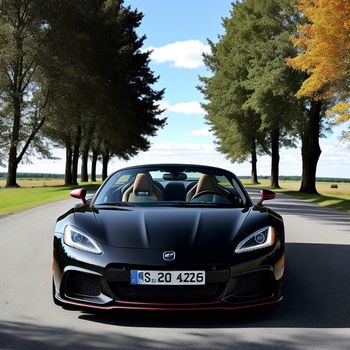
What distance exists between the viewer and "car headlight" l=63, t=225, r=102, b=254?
5.18 metres

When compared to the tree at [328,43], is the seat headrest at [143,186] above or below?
below

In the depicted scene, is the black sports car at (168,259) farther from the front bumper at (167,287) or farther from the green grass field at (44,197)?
the green grass field at (44,197)

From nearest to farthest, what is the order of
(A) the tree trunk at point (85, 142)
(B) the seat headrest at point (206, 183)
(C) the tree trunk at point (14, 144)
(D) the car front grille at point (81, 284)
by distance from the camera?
(D) the car front grille at point (81, 284)
(B) the seat headrest at point (206, 183)
(C) the tree trunk at point (14, 144)
(A) the tree trunk at point (85, 142)

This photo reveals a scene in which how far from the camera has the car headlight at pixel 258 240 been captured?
518cm

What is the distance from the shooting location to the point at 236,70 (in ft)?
143

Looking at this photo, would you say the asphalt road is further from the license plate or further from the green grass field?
Answer: the green grass field

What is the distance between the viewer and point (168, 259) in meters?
4.96

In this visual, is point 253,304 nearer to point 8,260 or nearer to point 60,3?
point 8,260

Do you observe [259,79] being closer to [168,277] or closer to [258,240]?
[258,240]

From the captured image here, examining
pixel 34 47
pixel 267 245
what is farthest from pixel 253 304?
pixel 34 47

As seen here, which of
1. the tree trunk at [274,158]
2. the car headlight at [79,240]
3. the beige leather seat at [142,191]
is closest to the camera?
the car headlight at [79,240]

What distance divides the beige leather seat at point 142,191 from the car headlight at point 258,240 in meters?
1.70

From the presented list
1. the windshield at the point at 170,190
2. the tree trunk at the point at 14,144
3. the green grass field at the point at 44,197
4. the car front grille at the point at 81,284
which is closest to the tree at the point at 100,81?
the tree trunk at the point at 14,144

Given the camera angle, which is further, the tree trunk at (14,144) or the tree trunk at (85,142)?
the tree trunk at (85,142)
